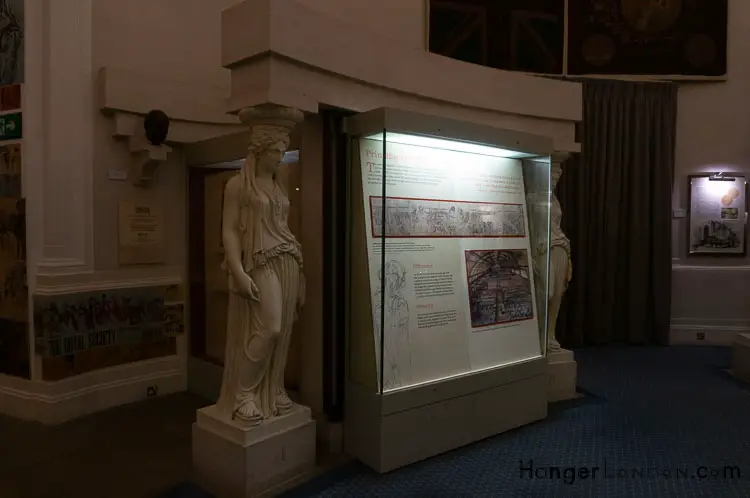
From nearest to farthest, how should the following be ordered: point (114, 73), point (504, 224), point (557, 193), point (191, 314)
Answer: point (504, 224)
point (114, 73)
point (191, 314)
point (557, 193)

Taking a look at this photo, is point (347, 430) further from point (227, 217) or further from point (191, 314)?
point (191, 314)

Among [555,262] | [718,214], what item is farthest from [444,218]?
[718,214]

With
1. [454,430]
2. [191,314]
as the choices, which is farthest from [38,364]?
[454,430]

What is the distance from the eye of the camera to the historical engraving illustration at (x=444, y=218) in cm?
382

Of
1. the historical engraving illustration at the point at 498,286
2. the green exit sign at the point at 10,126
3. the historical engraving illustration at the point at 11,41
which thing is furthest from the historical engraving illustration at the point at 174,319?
the historical engraving illustration at the point at 498,286

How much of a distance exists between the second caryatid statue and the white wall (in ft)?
21.5

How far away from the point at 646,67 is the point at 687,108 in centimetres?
80

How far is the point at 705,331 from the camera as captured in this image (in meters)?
8.17

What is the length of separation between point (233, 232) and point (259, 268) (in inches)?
10.2

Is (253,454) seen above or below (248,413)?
below

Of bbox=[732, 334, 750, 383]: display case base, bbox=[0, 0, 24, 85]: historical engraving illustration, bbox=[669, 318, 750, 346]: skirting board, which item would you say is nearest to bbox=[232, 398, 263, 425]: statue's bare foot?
bbox=[0, 0, 24, 85]: historical engraving illustration

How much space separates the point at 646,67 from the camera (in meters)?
8.15

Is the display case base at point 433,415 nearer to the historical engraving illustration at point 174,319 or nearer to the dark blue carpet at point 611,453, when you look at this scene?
the dark blue carpet at point 611,453

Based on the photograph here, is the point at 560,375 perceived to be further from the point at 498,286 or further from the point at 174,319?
the point at 174,319
